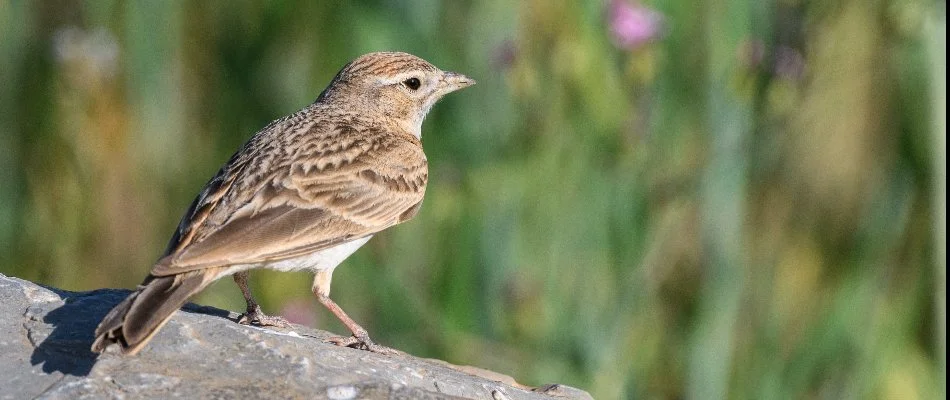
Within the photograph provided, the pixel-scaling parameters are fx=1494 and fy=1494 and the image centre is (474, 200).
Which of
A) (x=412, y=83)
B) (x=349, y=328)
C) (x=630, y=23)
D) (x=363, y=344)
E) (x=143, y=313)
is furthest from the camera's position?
(x=412, y=83)

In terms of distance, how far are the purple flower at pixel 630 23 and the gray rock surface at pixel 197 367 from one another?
2.07m

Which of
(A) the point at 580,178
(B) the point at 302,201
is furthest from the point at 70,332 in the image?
(A) the point at 580,178

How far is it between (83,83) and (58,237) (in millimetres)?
750

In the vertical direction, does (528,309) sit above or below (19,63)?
below

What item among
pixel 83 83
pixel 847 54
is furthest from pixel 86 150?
pixel 847 54

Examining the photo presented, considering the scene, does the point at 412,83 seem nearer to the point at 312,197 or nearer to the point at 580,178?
the point at 580,178

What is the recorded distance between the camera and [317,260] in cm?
525

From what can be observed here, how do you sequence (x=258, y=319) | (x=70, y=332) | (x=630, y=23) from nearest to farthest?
(x=70, y=332) < (x=258, y=319) < (x=630, y=23)

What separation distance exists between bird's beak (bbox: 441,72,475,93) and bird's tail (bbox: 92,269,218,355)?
2.15 m

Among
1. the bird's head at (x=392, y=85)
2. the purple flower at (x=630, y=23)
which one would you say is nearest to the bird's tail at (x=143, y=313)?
the bird's head at (x=392, y=85)

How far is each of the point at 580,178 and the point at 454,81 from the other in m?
0.68

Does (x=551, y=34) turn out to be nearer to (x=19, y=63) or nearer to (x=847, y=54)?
(x=847, y=54)

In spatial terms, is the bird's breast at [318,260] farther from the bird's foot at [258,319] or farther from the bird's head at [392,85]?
the bird's head at [392,85]

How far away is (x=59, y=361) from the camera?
4078 mm
